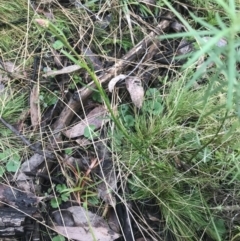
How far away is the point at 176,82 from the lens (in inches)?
71.6

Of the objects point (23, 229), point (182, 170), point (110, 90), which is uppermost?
point (110, 90)

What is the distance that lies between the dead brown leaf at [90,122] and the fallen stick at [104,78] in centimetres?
4

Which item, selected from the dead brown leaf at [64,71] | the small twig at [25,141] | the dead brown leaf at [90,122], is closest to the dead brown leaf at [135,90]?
the dead brown leaf at [90,122]

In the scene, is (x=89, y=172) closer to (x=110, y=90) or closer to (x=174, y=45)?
(x=110, y=90)

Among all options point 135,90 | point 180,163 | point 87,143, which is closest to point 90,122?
point 87,143

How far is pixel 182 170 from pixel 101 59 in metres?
0.59

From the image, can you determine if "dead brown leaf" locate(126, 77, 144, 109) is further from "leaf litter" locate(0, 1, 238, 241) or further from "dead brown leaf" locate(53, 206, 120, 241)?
"dead brown leaf" locate(53, 206, 120, 241)

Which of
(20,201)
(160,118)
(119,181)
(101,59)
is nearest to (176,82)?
(160,118)

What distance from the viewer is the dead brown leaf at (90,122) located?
1762 mm

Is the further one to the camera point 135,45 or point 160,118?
point 135,45

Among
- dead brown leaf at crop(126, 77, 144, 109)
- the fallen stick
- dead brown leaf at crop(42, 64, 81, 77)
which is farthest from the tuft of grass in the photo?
dead brown leaf at crop(42, 64, 81, 77)

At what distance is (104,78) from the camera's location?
1814mm

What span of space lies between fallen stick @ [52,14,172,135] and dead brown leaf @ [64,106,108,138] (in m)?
0.04

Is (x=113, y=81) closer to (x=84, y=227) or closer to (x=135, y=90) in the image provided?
(x=135, y=90)
